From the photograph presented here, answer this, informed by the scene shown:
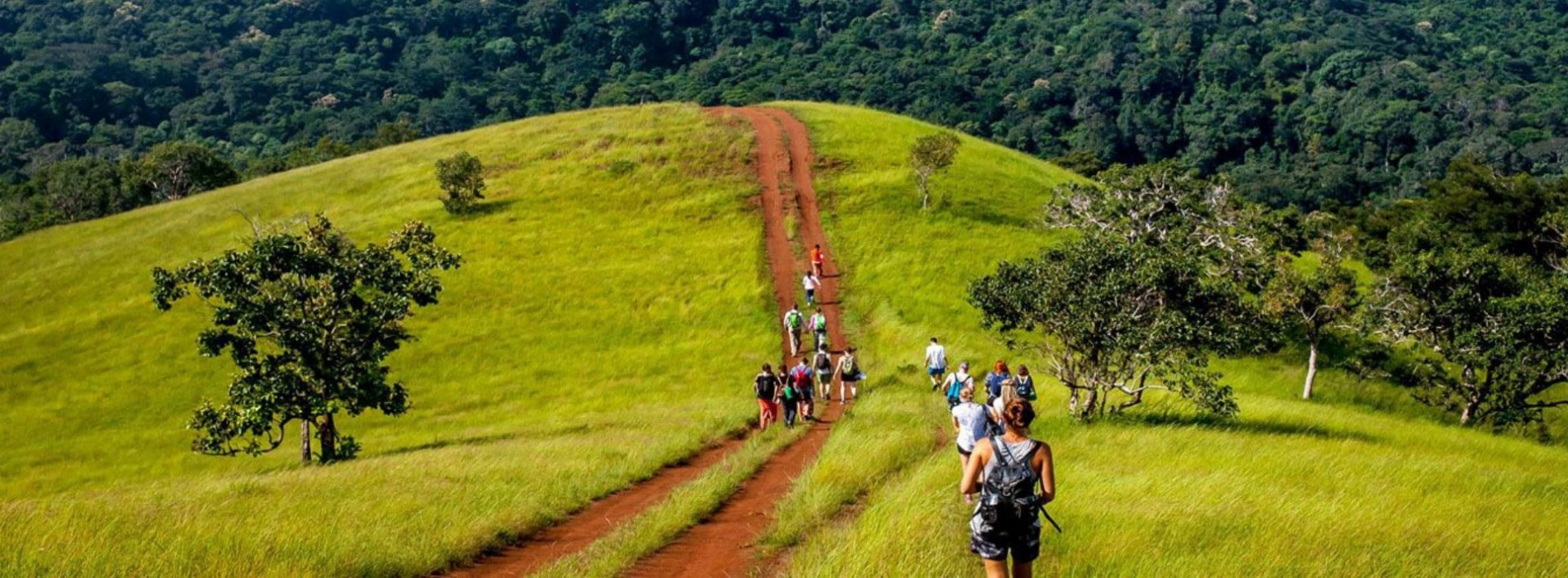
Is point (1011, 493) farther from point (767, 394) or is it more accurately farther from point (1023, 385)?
point (767, 394)

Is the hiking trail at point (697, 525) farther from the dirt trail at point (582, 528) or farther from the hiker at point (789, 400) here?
the hiker at point (789, 400)

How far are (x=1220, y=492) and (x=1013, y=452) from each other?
5.94 meters

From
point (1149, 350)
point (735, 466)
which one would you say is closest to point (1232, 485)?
point (1149, 350)

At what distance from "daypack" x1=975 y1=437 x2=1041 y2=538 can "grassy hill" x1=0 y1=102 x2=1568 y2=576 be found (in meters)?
1.06

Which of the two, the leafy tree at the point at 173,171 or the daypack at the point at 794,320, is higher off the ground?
the leafy tree at the point at 173,171

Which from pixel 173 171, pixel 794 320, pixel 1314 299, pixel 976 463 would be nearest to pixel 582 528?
pixel 976 463

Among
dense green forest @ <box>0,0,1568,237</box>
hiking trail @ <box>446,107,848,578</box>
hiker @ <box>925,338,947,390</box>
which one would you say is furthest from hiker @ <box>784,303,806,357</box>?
dense green forest @ <box>0,0,1568,237</box>

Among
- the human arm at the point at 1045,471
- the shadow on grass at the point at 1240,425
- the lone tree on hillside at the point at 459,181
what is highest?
the lone tree on hillside at the point at 459,181

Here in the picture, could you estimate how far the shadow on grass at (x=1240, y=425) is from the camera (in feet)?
63.8

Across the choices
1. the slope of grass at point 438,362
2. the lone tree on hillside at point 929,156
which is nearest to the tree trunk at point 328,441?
the slope of grass at point 438,362

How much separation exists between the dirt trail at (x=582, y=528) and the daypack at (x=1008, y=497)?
556 centimetres

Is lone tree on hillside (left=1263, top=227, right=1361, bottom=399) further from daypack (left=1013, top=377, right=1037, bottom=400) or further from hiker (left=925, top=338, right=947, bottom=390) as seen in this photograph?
daypack (left=1013, top=377, right=1037, bottom=400)

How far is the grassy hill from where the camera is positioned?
9.88 meters

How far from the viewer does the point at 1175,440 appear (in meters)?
17.0
